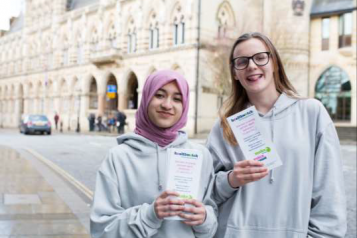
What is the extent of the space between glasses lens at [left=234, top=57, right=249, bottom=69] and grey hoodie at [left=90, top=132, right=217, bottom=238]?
0.57m

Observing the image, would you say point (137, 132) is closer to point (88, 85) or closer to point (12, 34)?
point (88, 85)

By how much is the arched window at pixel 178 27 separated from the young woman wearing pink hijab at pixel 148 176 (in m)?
28.9

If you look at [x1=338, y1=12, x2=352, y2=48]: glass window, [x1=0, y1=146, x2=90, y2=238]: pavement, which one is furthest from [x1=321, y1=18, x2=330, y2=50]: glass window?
[x1=0, y1=146, x2=90, y2=238]: pavement

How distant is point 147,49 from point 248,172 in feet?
105

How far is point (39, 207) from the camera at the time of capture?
19.4ft

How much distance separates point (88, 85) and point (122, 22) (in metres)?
7.54

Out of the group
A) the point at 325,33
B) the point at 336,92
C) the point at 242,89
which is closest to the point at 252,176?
the point at 242,89

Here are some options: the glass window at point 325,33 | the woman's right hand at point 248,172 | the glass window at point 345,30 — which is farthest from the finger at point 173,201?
the glass window at point 325,33

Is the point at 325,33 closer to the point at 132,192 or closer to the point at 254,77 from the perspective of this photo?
the point at 254,77

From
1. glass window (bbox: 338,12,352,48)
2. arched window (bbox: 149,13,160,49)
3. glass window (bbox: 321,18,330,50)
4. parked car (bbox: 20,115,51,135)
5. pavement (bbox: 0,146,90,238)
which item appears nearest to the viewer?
pavement (bbox: 0,146,90,238)

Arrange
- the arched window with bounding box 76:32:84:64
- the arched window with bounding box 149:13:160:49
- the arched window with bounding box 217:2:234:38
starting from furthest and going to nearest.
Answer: the arched window with bounding box 76:32:84:64
the arched window with bounding box 149:13:160:49
the arched window with bounding box 217:2:234:38

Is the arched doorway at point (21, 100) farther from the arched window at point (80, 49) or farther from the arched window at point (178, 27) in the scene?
the arched window at point (178, 27)

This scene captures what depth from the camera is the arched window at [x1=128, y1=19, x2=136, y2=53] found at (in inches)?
1389

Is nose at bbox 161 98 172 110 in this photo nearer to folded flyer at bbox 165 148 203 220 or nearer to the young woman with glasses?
folded flyer at bbox 165 148 203 220
